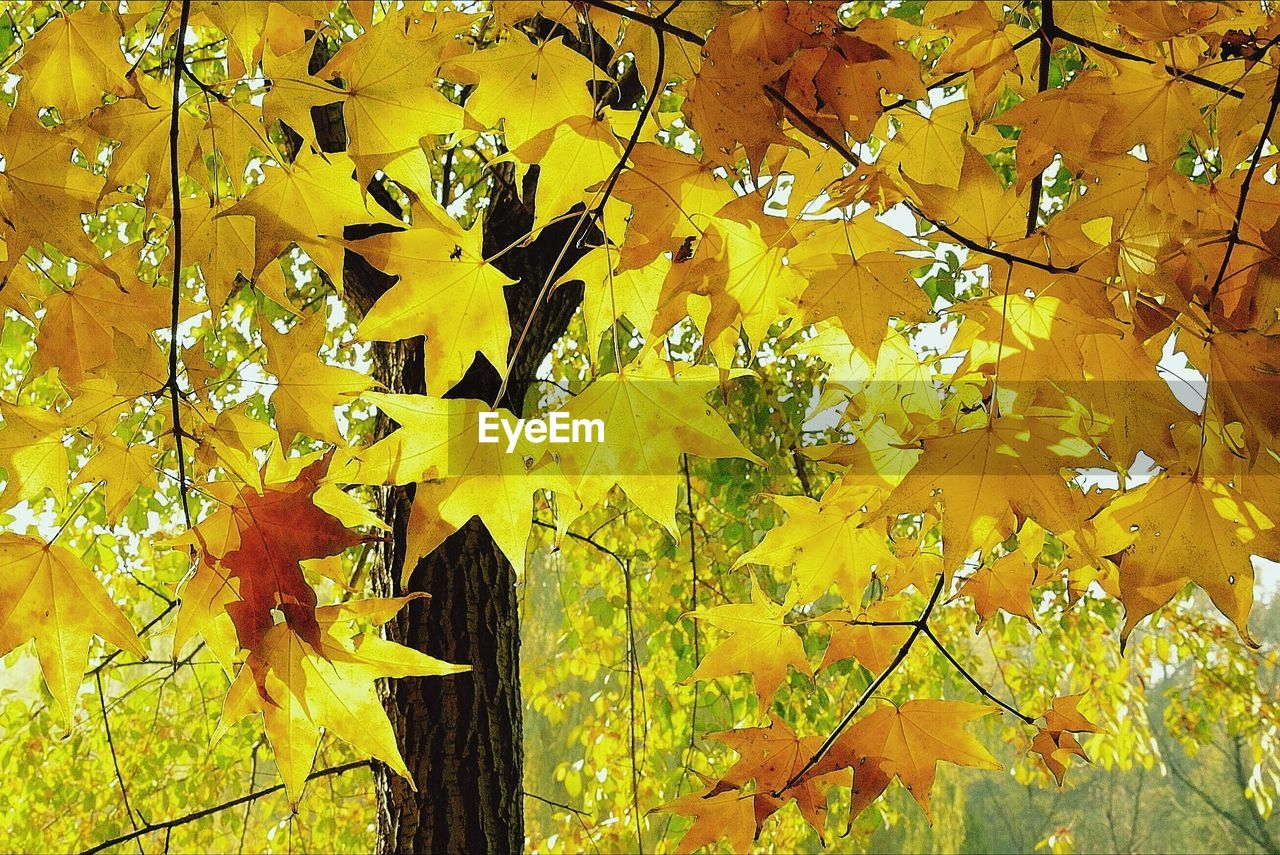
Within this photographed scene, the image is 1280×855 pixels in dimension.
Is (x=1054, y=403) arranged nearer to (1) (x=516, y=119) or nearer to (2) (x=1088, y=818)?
(1) (x=516, y=119)

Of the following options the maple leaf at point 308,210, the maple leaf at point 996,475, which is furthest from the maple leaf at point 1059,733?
the maple leaf at point 308,210

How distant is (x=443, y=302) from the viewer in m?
0.53

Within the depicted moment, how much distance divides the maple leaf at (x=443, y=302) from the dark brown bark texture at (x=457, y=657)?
53 cm

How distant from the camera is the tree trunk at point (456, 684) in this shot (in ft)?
3.71

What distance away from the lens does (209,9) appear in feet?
1.59

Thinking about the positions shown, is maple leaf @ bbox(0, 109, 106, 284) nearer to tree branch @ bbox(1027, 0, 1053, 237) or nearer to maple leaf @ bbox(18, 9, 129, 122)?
maple leaf @ bbox(18, 9, 129, 122)

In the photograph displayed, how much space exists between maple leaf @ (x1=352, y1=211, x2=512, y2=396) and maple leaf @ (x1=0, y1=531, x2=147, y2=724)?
0.77ft

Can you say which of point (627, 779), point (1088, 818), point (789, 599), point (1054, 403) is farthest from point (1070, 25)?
point (1088, 818)

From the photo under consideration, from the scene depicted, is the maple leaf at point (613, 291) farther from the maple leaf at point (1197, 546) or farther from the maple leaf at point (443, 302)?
the maple leaf at point (1197, 546)

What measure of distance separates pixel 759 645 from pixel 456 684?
1.99 ft

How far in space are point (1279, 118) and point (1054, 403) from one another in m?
0.22

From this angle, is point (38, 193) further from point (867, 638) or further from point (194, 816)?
point (194, 816)
